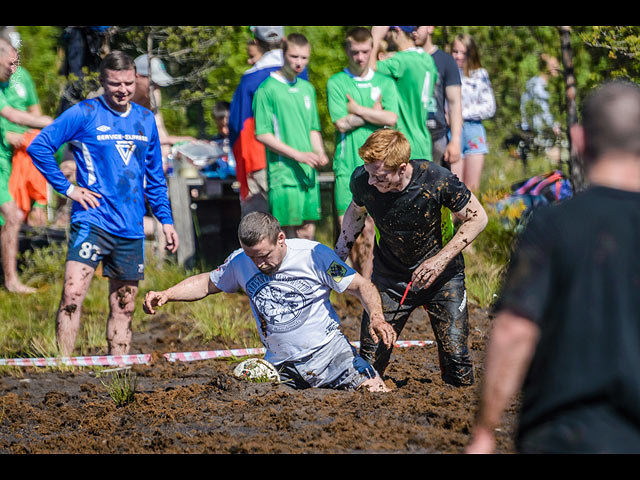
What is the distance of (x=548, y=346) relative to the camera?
2.56 m

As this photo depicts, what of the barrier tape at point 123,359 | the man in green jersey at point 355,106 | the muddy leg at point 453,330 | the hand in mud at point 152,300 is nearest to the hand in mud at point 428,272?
the muddy leg at point 453,330

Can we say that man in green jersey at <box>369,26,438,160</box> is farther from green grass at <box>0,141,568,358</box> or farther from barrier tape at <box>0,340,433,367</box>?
barrier tape at <box>0,340,433,367</box>

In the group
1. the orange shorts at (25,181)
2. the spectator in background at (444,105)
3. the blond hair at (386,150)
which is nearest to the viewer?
the blond hair at (386,150)

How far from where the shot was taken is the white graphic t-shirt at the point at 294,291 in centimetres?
544

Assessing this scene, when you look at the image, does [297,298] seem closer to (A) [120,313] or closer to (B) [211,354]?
(B) [211,354]

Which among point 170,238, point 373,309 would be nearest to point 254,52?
point 170,238

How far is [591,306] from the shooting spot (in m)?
2.48

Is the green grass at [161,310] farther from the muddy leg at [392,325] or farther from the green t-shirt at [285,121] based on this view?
the muddy leg at [392,325]

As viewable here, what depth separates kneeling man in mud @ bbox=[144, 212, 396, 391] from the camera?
535 centimetres

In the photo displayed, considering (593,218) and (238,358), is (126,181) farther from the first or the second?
(593,218)

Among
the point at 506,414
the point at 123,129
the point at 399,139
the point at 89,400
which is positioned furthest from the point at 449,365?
the point at 123,129

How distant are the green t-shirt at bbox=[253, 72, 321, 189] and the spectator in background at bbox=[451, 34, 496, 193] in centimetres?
205

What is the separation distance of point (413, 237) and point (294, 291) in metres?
0.92

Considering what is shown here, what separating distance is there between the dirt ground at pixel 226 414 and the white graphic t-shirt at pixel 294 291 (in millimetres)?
337
